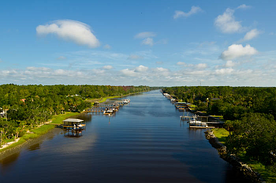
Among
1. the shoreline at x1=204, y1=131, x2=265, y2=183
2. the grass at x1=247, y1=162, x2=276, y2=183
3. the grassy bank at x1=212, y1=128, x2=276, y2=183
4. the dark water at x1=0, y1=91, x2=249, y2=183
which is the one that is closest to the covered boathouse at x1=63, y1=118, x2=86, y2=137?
the dark water at x1=0, y1=91, x2=249, y2=183

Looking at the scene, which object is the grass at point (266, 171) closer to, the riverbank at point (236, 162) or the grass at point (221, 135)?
the riverbank at point (236, 162)

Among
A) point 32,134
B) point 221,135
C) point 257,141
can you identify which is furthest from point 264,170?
point 32,134

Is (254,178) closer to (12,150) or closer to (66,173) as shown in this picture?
(66,173)

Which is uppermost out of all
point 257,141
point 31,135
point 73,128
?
point 257,141

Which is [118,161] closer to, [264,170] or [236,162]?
[236,162]

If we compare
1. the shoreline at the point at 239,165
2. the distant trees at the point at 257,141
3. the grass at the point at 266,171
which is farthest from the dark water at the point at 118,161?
the distant trees at the point at 257,141

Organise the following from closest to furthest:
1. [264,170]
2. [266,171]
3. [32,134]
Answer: [266,171], [264,170], [32,134]

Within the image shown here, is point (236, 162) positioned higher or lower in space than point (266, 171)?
lower

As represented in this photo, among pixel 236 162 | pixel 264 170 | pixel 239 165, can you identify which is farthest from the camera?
pixel 236 162

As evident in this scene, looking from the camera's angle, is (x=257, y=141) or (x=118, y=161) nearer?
(x=257, y=141)
